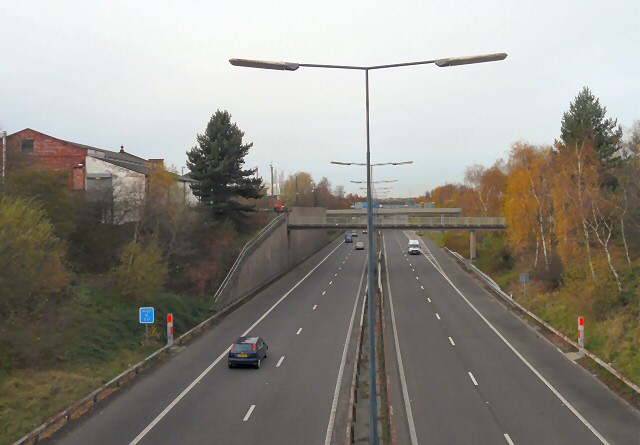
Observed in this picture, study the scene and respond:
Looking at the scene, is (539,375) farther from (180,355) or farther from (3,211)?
(3,211)

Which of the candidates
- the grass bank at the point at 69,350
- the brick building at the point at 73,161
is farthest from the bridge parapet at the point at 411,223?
the grass bank at the point at 69,350

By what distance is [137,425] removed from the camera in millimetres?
18062

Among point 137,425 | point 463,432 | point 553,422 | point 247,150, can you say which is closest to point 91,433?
point 137,425

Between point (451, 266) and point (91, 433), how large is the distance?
5047cm

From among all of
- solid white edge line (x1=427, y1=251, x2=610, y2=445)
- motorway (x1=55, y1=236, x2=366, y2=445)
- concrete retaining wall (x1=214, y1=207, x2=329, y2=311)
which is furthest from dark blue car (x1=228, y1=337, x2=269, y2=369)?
concrete retaining wall (x1=214, y1=207, x2=329, y2=311)

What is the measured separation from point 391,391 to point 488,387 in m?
3.89

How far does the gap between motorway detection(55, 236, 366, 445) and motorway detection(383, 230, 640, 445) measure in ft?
8.72

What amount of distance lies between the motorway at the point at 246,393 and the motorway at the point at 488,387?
8.72ft

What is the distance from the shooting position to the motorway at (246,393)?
17.2 meters

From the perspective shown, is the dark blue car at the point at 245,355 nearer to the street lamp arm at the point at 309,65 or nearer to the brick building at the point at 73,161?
the street lamp arm at the point at 309,65

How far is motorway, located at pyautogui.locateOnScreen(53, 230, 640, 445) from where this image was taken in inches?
681

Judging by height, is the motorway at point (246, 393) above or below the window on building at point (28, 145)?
below

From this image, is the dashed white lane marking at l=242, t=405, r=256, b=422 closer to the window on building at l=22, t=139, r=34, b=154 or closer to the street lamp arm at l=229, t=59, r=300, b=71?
the street lamp arm at l=229, t=59, r=300, b=71

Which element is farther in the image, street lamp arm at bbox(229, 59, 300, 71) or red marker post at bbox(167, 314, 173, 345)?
red marker post at bbox(167, 314, 173, 345)
